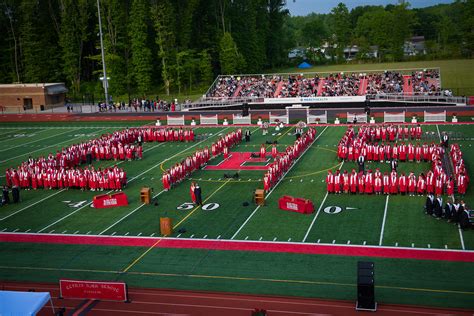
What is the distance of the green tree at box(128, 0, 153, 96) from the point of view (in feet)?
211

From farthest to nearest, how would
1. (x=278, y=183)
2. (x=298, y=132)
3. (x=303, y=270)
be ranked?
(x=298, y=132), (x=278, y=183), (x=303, y=270)

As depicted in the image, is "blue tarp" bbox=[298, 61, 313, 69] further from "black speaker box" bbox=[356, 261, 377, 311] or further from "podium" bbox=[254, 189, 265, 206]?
"black speaker box" bbox=[356, 261, 377, 311]

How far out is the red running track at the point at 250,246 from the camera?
17.0m

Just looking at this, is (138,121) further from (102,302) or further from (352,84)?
(102,302)

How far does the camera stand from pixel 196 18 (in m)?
77.1

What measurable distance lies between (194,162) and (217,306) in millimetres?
14811

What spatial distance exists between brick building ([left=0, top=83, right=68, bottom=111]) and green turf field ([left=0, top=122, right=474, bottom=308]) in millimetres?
35897

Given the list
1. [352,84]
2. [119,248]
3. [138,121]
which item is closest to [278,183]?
[119,248]

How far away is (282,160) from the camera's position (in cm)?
2730

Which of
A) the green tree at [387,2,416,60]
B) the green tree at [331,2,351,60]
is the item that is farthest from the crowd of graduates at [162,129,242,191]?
the green tree at [331,2,351,60]

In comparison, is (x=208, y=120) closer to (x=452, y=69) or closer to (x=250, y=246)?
(x=250, y=246)

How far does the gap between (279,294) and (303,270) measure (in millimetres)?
1642

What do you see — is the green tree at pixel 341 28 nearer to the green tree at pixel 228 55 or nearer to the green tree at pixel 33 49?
the green tree at pixel 228 55

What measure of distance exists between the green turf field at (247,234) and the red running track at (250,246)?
369 mm
